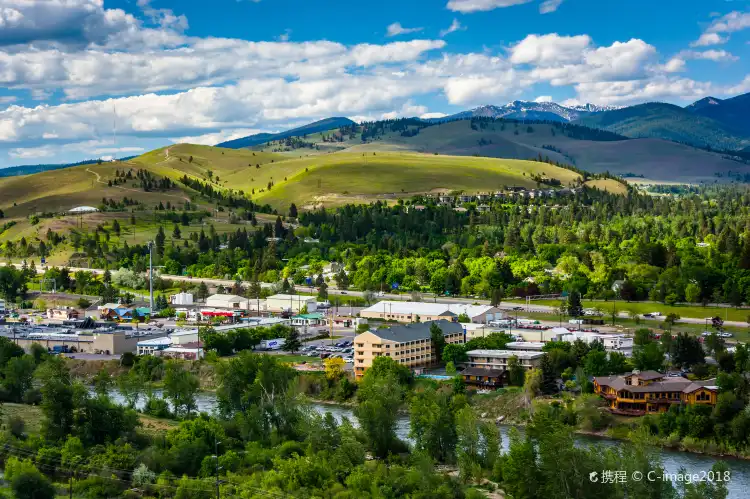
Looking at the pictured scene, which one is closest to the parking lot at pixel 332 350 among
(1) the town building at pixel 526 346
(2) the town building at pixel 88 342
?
(1) the town building at pixel 526 346

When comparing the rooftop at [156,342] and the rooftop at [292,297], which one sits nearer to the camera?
the rooftop at [156,342]

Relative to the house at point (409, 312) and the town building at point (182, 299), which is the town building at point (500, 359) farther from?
the town building at point (182, 299)

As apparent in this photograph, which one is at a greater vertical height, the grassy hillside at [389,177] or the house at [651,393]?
the grassy hillside at [389,177]

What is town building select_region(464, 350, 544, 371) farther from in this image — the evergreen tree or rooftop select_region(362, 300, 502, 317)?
the evergreen tree

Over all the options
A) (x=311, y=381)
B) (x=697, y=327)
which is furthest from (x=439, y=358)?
(x=697, y=327)

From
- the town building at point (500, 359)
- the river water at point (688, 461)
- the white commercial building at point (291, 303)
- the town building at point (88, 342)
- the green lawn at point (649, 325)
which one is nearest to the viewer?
the river water at point (688, 461)

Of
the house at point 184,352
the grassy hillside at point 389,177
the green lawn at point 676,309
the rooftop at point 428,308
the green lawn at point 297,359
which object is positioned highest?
the grassy hillside at point 389,177

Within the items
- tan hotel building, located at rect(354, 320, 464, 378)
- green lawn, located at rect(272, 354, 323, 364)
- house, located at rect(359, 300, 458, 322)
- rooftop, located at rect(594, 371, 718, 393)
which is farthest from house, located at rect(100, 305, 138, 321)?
rooftop, located at rect(594, 371, 718, 393)

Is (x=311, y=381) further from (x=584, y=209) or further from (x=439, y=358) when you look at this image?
(x=584, y=209)
